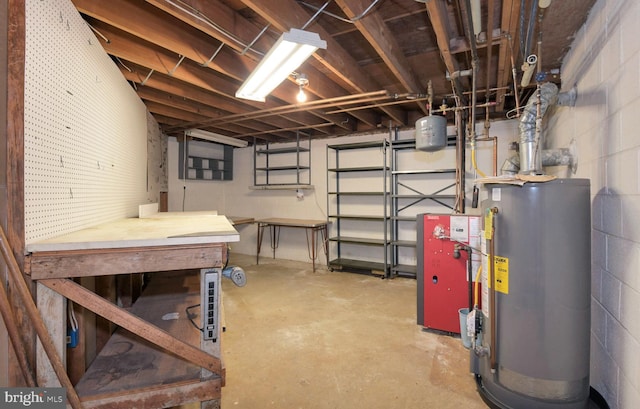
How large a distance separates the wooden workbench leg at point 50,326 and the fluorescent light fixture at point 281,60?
162 centimetres

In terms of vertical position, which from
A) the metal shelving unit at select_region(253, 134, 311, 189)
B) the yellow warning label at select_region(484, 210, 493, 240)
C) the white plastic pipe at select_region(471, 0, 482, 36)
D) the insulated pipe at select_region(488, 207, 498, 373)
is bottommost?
Answer: the insulated pipe at select_region(488, 207, 498, 373)

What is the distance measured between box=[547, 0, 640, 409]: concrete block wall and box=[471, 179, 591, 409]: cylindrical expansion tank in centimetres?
12

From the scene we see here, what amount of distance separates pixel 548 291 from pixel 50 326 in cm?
233

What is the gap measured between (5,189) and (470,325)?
2.38m

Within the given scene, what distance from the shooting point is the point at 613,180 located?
1.59 m

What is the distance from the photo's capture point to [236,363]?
2260 millimetres

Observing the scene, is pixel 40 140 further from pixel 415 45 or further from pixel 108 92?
pixel 415 45

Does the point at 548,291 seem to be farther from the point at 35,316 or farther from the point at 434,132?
the point at 35,316

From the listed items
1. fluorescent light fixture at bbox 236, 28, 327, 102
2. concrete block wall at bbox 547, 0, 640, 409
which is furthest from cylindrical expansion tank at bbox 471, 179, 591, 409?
fluorescent light fixture at bbox 236, 28, 327, 102

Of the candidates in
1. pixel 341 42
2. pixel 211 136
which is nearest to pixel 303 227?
pixel 211 136

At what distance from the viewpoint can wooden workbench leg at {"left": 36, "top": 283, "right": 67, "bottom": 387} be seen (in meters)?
1.26

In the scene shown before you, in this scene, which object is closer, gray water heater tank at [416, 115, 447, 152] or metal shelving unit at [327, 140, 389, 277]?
gray water heater tank at [416, 115, 447, 152]

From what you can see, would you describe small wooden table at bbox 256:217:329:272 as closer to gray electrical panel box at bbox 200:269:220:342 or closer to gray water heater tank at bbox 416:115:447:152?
gray water heater tank at bbox 416:115:447:152

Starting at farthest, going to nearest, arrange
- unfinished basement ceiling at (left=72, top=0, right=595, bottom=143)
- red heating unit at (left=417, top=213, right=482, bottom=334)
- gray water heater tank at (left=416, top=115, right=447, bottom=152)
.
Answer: gray water heater tank at (left=416, top=115, right=447, bottom=152) < red heating unit at (left=417, top=213, right=482, bottom=334) < unfinished basement ceiling at (left=72, top=0, right=595, bottom=143)
